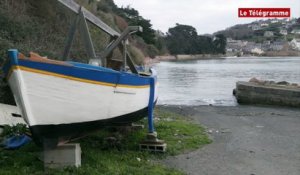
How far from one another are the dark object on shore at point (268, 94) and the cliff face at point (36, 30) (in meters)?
7.53

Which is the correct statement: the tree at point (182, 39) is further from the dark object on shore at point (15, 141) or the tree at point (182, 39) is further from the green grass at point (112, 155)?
the dark object on shore at point (15, 141)

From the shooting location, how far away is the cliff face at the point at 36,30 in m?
12.5

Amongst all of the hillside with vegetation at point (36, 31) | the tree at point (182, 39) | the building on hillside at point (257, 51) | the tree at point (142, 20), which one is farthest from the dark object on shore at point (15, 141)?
the building on hillside at point (257, 51)

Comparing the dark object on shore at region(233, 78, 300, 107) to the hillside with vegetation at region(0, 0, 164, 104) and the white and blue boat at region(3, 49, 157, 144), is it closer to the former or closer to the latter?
the hillside with vegetation at region(0, 0, 164, 104)

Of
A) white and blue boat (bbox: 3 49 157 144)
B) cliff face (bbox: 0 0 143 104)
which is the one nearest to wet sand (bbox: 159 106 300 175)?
white and blue boat (bbox: 3 49 157 144)

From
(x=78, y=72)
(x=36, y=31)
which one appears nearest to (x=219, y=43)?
(x=36, y=31)

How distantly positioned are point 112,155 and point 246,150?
3.26 meters

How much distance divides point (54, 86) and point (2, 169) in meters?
1.72

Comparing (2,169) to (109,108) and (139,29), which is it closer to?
(109,108)

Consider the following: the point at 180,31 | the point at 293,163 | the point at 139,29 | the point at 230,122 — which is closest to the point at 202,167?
the point at 293,163

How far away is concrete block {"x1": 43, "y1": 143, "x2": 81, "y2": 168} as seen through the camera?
22.5ft

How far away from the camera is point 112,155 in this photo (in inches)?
312

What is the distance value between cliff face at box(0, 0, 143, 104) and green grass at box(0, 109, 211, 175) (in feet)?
10.4

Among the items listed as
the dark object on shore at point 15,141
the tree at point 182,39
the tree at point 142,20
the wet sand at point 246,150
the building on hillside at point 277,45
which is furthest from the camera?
the building on hillside at point 277,45
